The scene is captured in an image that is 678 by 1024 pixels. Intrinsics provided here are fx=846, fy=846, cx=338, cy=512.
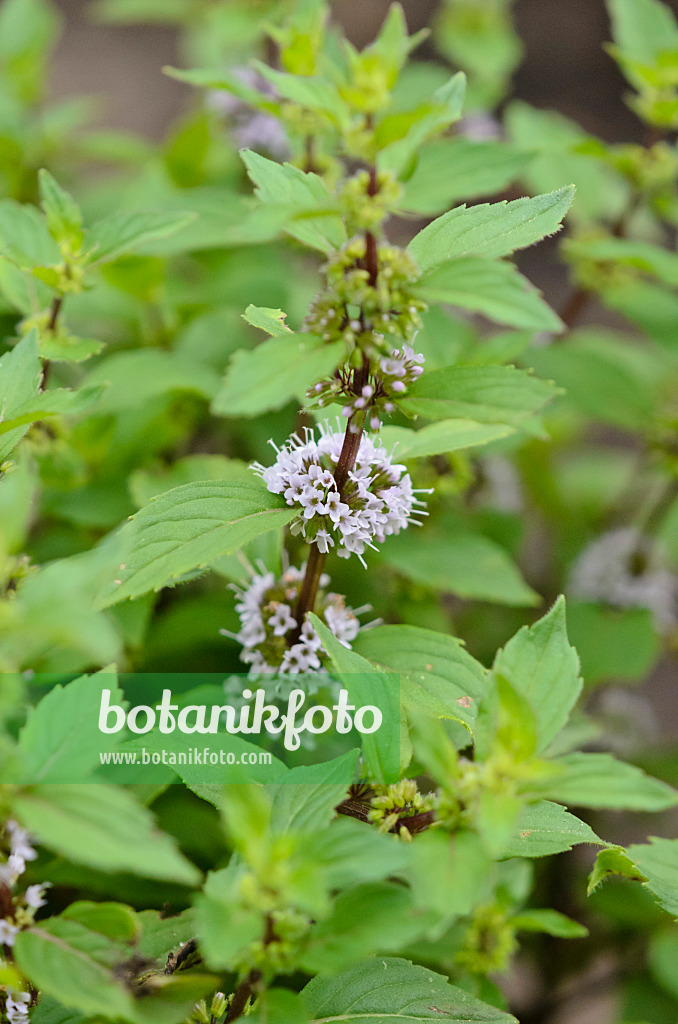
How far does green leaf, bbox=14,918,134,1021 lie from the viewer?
A: 35.1 inches

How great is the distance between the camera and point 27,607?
0.80 meters

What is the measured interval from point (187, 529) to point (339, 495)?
21cm

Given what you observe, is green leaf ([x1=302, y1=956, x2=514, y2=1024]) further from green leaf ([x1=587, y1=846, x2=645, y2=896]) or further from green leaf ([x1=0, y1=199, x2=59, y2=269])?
green leaf ([x1=0, y1=199, x2=59, y2=269])

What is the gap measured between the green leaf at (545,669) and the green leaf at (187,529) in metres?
0.35

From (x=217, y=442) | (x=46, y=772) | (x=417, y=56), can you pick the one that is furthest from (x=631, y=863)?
(x=417, y=56)

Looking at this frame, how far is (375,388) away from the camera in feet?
3.58

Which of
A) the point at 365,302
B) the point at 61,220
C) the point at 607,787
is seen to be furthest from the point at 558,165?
the point at 607,787

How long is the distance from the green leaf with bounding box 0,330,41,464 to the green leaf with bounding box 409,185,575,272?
1.87 feet

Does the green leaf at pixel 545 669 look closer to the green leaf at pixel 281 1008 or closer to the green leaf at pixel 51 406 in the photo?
the green leaf at pixel 281 1008

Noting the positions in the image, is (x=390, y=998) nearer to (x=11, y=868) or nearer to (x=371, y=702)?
(x=371, y=702)

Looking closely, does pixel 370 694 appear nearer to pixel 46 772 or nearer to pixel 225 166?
pixel 46 772

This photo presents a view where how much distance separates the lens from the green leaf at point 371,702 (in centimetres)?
106

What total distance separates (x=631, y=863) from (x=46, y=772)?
77 centimetres

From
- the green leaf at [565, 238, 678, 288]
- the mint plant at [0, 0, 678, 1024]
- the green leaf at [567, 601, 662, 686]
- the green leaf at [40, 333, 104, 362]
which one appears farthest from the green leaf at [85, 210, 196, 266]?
the green leaf at [567, 601, 662, 686]
